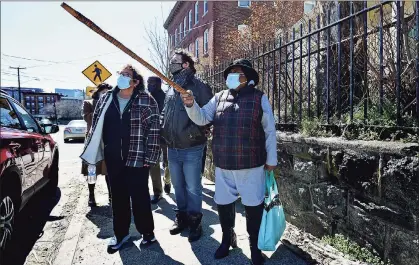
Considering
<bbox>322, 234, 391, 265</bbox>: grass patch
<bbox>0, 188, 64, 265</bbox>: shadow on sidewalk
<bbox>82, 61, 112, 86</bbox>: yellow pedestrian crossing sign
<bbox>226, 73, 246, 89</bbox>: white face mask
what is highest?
<bbox>82, 61, 112, 86</bbox>: yellow pedestrian crossing sign

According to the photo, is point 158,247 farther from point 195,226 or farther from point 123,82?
point 123,82

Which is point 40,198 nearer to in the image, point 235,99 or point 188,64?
point 188,64

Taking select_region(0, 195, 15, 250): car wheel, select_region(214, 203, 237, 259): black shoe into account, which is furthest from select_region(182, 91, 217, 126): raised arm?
select_region(0, 195, 15, 250): car wheel

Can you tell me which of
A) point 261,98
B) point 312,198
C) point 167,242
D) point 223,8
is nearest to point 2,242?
point 167,242

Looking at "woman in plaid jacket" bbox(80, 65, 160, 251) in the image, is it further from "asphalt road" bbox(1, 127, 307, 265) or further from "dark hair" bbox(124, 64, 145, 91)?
"asphalt road" bbox(1, 127, 307, 265)

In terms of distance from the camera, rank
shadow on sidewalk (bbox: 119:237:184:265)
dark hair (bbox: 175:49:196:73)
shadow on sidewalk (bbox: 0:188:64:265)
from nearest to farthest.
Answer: shadow on sidewalk (bbox: 119:237:184:265) → shadow on sidewalk (bbox: 0:188:64:265) → dark hair (bbox: 175:49:196:73)

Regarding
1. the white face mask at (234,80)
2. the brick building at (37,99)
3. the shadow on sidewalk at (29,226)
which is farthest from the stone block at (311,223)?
the brick building at (37,99)

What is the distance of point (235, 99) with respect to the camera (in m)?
2.77

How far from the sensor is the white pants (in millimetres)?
2709

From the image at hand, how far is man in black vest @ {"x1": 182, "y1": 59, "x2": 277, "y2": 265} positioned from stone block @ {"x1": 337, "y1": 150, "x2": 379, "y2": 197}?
0.64 m

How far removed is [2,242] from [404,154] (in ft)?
11.4

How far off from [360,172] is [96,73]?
7.93m

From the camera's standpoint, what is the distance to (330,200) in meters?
2.97

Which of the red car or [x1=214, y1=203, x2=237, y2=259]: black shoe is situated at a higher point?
the red car
